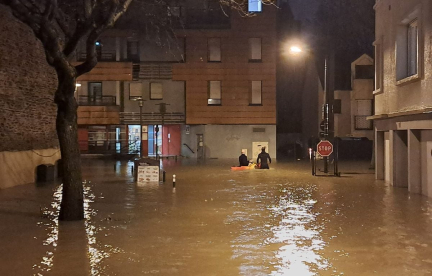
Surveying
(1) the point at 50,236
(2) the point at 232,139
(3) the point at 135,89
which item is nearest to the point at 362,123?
(2) the point at 232,139

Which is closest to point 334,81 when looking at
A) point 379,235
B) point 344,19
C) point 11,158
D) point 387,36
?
point 344,19

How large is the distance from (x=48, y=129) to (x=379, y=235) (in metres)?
A: 18.8

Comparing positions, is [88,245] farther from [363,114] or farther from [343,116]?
[343,116]

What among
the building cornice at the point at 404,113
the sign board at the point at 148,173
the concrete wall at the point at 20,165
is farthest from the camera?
the sign board at the point at 148,173

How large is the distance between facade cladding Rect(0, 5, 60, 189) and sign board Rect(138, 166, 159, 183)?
492 centimetres

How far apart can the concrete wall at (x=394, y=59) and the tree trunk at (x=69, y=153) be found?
10.7 meters

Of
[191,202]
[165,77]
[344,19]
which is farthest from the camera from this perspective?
[344,19]

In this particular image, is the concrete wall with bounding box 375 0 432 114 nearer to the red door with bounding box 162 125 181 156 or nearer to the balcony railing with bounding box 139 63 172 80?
the balcony railing with bounding box 139 63 172 80

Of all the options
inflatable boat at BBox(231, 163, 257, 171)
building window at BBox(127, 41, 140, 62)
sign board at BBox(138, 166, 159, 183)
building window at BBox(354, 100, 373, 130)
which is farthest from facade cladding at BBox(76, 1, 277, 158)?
sign board at BBox(138, 166, 159, 183)

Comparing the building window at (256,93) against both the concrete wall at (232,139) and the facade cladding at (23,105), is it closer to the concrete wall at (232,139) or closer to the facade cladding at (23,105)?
the concrete wall at (232,139)

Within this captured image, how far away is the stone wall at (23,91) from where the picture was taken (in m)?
21.4

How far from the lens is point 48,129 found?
25641mm

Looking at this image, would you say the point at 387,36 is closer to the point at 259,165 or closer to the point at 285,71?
the point at 259,165

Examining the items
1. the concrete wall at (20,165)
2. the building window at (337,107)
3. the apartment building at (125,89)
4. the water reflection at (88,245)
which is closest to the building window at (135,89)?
the apartment building at (125,89)
